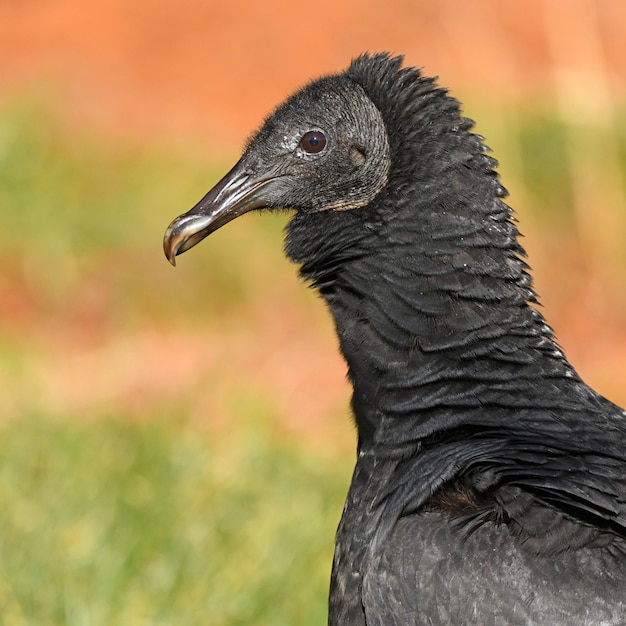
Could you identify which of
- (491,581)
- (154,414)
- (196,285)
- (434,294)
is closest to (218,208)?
(434,294)

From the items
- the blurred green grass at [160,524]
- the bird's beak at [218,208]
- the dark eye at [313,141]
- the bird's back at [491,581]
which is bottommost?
the bird's back at [491,581]

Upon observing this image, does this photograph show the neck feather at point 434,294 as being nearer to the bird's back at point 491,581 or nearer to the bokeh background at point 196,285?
the bird's back at point 491,581

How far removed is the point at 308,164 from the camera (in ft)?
11.4

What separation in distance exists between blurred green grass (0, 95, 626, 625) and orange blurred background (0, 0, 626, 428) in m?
0.11

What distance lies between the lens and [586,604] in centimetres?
265

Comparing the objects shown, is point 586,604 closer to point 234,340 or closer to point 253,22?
point 234,340

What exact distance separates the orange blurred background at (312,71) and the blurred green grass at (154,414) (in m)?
0.11

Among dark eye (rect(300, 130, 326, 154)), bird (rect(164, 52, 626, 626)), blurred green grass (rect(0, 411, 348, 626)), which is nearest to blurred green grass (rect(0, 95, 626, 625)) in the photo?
blurred green grass (rect(0, 411, 348, 626))

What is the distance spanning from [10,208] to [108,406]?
3.09 metres

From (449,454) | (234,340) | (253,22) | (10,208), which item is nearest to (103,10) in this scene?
(253,22)

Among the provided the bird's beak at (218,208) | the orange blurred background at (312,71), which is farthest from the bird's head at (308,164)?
the orange blurred background at (312,71)

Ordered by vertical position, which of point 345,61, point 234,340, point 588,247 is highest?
point 345,61

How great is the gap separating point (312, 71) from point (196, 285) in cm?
524

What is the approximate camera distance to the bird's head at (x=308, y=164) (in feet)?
11.1
